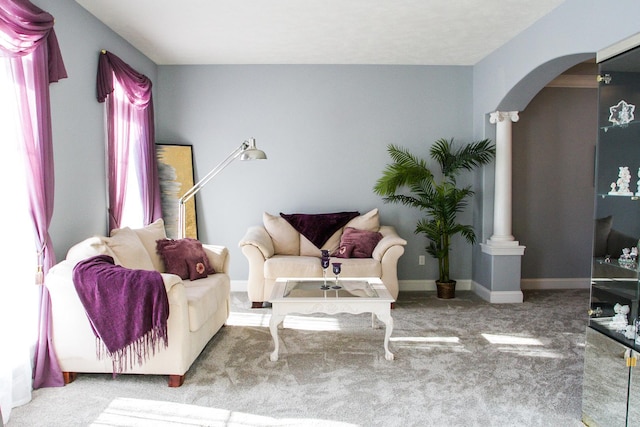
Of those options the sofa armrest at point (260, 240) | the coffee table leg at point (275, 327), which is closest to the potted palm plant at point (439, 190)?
the sofa armrest at point (260, 240)

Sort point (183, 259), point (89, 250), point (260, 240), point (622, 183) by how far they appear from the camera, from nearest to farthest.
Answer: point (622, 183)
point (89, 250)
point (183, 259)
point (260, 240)

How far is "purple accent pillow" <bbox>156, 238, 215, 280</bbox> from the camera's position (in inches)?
150

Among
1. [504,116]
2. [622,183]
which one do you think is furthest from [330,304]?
[504,116]

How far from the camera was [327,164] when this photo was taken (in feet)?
18.2

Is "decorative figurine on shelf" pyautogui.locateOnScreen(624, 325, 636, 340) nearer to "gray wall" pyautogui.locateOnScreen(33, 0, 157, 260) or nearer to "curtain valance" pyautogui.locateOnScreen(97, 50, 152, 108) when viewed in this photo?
"gray wall" pyautogui.locateOnScreen(33, 0, 157, 260)

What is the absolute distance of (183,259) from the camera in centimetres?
383

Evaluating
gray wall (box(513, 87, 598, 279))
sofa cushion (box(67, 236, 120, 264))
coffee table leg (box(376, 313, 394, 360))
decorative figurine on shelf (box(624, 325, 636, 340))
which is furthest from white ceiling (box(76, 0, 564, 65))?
decorative figurine on shelf (box(624, 325, 636, 340))

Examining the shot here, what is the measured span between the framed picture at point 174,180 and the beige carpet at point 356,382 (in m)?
1.66

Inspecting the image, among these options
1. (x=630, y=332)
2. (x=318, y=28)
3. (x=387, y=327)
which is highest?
(x=318, y=28)

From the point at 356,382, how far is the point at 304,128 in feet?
10.9

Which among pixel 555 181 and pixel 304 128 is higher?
pixel 304 128

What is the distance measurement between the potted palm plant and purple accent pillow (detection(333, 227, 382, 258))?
0.59 meters

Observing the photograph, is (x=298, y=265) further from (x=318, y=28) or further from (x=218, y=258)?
(x=318, y=28)

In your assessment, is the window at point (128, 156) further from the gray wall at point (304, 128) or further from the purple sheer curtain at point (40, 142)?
the purple sheer curtain at point (40, 142)
